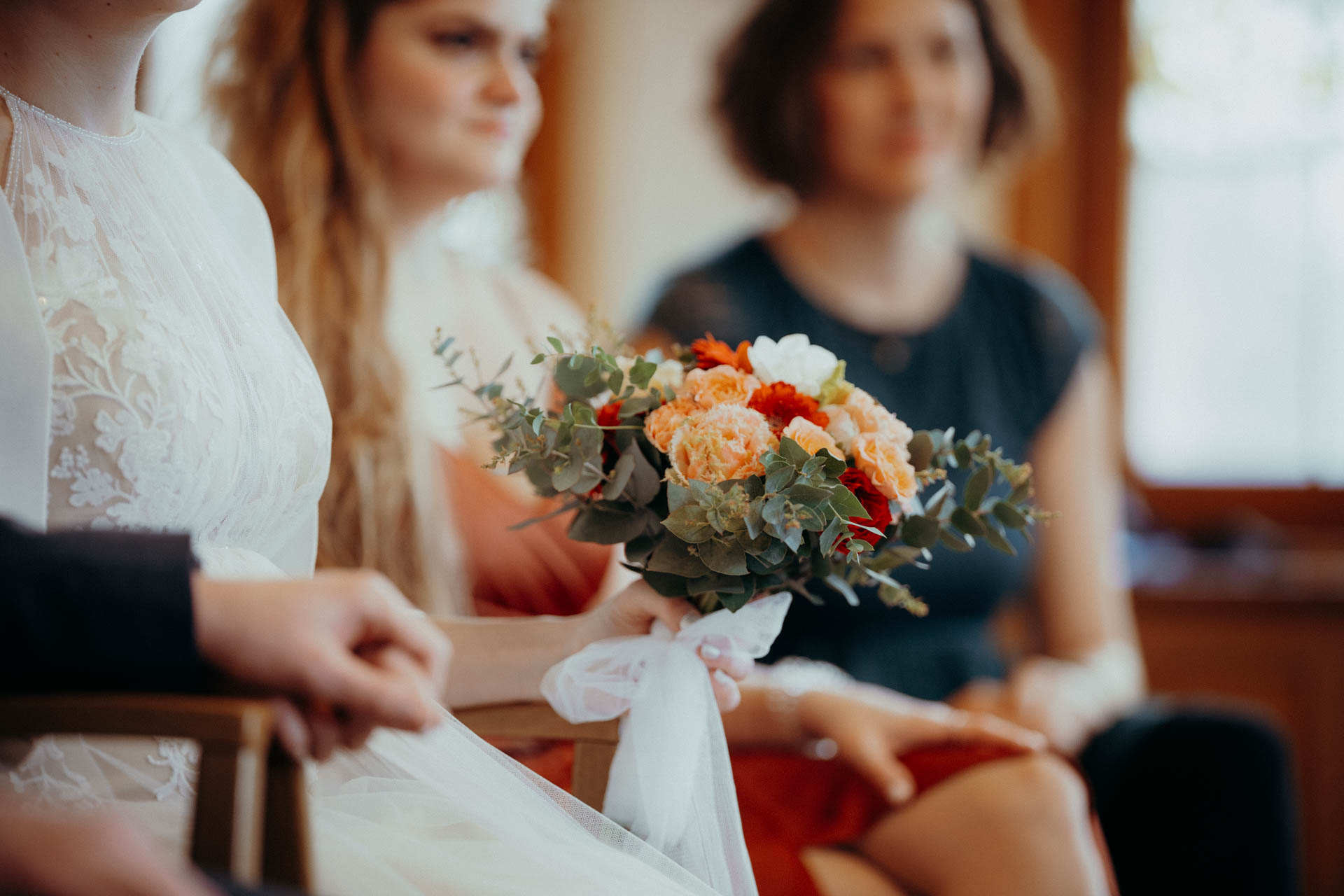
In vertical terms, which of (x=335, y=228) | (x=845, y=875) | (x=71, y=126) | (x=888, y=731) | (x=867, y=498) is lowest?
(x=845, y=875)

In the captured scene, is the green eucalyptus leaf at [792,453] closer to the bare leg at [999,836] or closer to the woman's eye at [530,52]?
the bare leg at [999,836]

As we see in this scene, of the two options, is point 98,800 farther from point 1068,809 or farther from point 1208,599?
point 1208,599

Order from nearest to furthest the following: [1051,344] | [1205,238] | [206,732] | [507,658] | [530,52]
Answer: [206,732] → [507,658] → [530,52] → [1051,344] → [1205,238]

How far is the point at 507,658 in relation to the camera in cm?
106

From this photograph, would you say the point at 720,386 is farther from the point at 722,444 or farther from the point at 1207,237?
the point at 1207,237

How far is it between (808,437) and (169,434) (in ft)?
1.56

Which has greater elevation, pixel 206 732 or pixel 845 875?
pixel 206 732

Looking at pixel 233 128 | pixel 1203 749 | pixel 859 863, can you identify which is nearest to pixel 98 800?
pixel 859 863

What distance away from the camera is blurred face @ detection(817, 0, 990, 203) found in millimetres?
1956

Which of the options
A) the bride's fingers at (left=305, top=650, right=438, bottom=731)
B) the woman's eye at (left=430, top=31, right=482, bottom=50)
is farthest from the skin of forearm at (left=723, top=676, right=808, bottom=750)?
the woman's eye at (left=430, top=31, right=482, bottom=50)

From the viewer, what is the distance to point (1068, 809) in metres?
1.16

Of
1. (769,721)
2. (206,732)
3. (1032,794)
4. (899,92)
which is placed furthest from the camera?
(899,92)

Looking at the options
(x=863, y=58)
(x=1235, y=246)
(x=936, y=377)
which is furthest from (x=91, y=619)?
(x=1235, y=246)

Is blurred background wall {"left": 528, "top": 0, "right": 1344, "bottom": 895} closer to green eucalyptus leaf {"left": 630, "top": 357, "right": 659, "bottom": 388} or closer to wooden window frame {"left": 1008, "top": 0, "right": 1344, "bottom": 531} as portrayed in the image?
wooden window frame {"left": 1008, "top": 0, "right": 1344, "bottom": 531}
